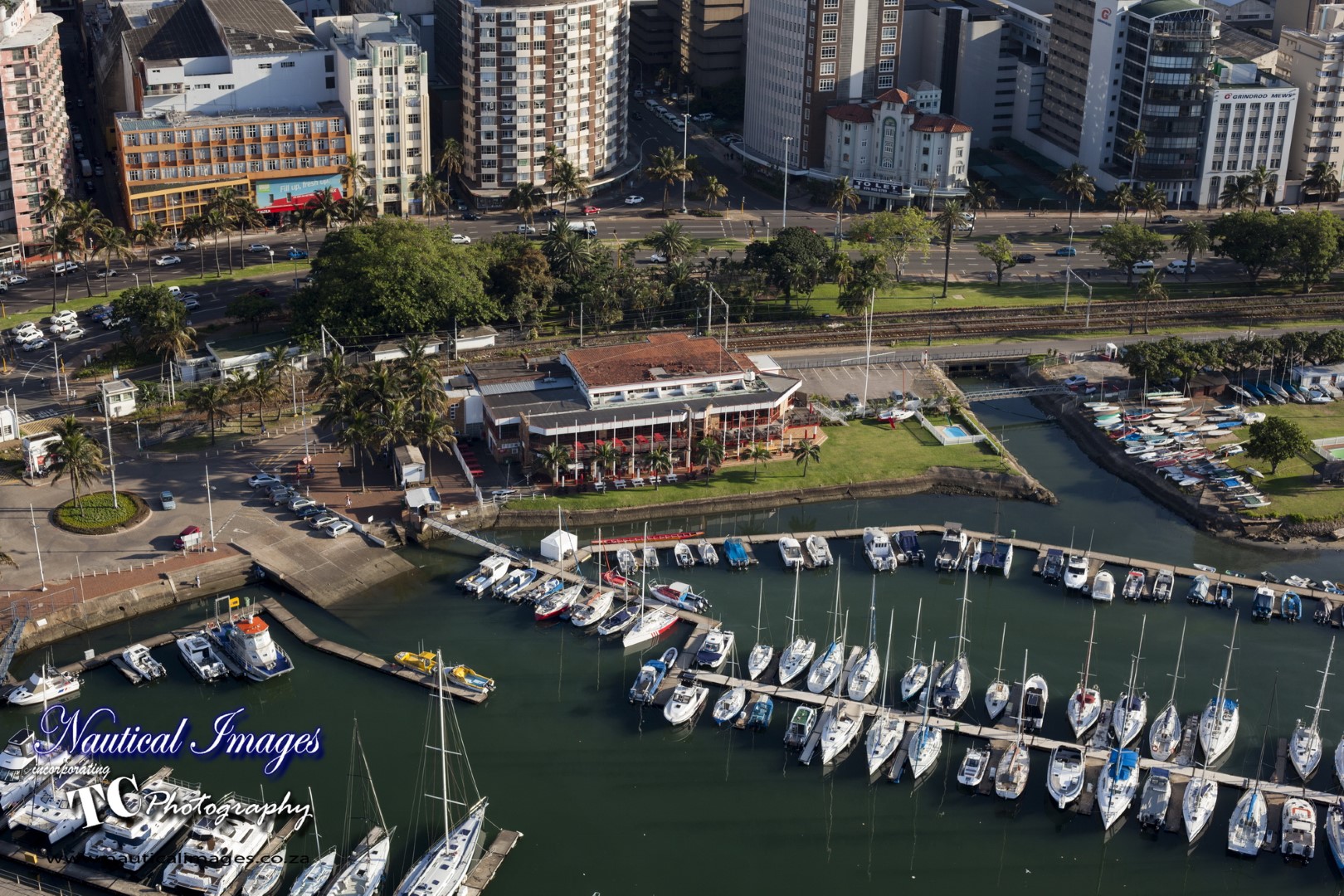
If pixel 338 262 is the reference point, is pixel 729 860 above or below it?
below

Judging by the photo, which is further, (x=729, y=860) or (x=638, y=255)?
(x=638, y=255)

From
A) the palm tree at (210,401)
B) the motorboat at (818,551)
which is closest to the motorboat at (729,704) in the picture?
the motorboat at (818,551)

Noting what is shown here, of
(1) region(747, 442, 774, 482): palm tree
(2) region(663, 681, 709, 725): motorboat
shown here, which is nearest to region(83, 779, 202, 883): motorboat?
(2) region(663, 681, 709, 725): motorboat

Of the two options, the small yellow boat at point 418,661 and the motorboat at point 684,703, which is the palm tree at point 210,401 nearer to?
the small yellow boat at point 418,661

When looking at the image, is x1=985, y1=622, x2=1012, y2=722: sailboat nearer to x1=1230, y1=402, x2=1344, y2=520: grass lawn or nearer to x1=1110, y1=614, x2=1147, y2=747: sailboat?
x1=1110, y1=614, x2=1147, y2=747: sailboat

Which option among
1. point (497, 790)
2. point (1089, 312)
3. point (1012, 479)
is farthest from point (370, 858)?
point (1089, 312)

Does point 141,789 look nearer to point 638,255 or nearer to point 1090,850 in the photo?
point 1090,850
